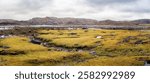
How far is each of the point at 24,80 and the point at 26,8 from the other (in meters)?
17.7

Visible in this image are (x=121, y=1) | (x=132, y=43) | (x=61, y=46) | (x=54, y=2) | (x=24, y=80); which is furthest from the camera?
(x=61, y=46)

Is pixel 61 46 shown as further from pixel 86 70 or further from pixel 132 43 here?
pixel 86 70

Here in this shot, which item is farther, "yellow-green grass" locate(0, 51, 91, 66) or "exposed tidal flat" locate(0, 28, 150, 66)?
"yellow-green grass" locate(0, 51, 91, 66)

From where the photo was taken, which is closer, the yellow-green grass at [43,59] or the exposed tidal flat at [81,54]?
the exposed tidal flat at [81,54]

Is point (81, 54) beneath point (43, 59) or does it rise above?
above

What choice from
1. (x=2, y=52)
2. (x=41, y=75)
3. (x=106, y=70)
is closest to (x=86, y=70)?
(x=106, y=70)

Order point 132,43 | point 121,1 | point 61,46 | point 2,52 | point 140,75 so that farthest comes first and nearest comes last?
point 61,46 < point 132,43 < point 2,52 < point 121,1 < point 140,75

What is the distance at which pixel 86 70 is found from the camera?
3759 centimetres

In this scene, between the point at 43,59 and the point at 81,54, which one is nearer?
the point at 43,59

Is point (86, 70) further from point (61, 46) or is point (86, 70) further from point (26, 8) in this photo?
point (61, 46)

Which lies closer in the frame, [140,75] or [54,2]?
[140,75]

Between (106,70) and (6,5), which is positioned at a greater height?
(6,5)

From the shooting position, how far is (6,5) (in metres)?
50.8

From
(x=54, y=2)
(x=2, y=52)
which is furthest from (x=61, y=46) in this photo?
(x=54, y=2)
